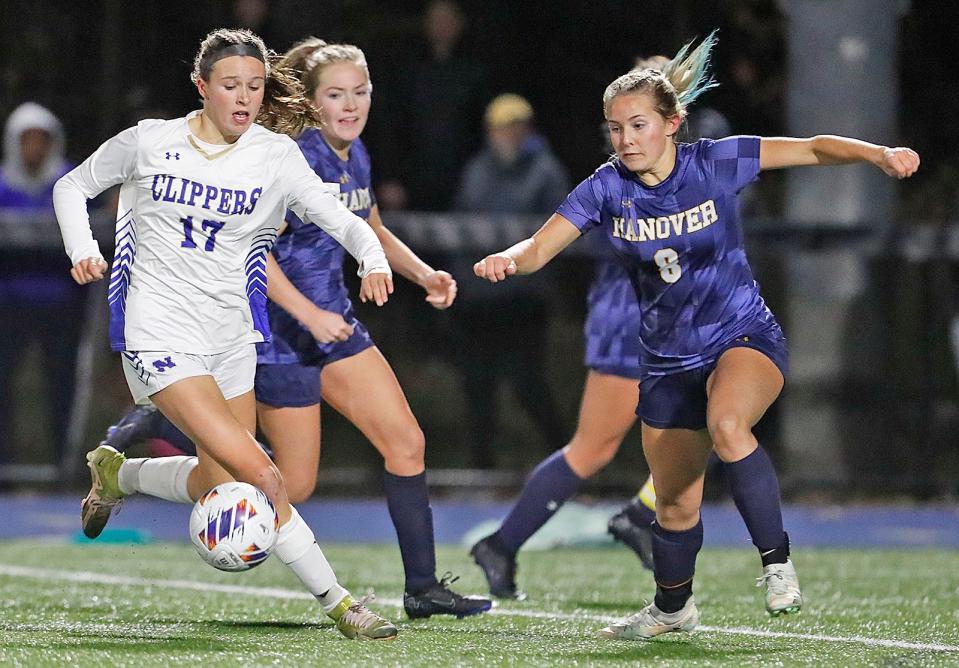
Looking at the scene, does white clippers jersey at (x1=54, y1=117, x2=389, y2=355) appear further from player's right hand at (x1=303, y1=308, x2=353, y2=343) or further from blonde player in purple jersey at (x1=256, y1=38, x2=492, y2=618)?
blonde player in purple jersey at (x1=256, y1=38, x2=492, y2=618)

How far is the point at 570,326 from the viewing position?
11234mm

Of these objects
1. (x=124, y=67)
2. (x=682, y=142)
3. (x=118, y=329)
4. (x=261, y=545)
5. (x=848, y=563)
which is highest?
(x=124, y=67)

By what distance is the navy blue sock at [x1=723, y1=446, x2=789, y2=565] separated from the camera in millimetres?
5820

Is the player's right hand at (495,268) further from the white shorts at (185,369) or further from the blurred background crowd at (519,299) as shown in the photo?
the blurred background crowd at (519,299)

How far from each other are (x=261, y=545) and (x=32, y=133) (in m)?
6.94

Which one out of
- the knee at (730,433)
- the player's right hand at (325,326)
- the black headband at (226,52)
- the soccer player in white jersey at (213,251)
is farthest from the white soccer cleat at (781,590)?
the black headband at (226,52)

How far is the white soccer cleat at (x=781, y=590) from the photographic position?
568 cm

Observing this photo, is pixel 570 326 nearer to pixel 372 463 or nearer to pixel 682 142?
pixel 372 463

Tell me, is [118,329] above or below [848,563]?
above

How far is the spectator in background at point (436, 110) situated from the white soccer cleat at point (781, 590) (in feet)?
22.0

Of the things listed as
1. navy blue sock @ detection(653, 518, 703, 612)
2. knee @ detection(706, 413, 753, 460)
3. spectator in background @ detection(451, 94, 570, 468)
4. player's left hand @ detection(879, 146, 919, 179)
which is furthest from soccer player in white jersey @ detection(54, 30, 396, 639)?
spectator in background @ detection(451, 94, 570, 468)

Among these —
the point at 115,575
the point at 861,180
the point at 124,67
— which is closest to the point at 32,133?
the point at 124,67

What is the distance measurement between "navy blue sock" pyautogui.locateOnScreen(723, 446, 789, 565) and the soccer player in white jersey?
3.89 ft

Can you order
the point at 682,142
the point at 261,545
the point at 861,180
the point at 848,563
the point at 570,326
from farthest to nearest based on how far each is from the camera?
1. the point at 861,180
2. the point at 570,326
3. the point at 848,563
4. the point at 682,142
5. the point at 261,545
